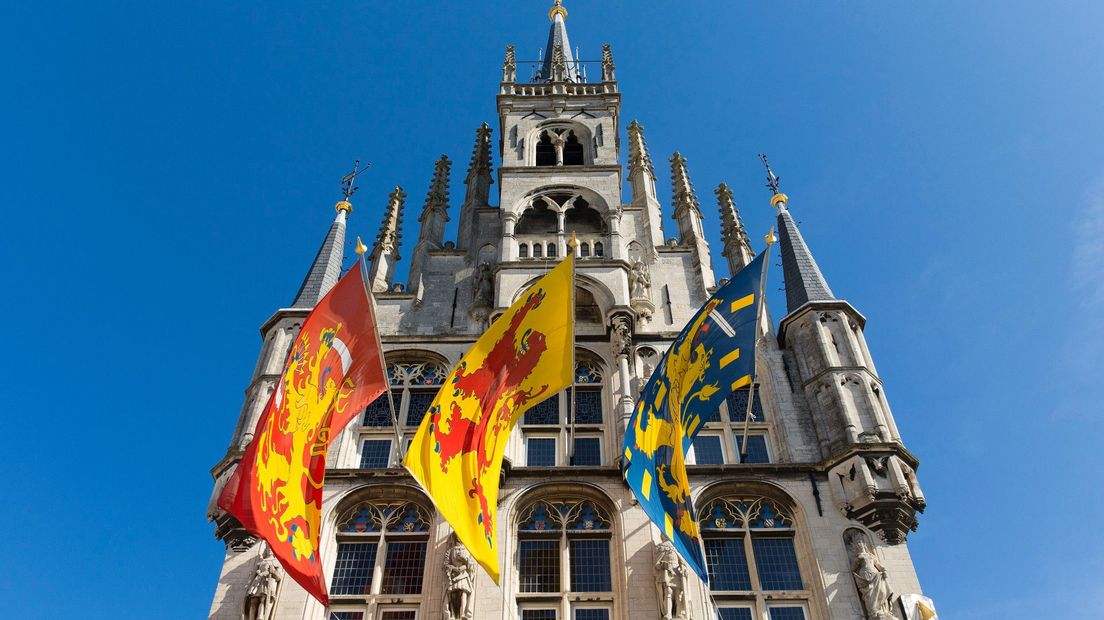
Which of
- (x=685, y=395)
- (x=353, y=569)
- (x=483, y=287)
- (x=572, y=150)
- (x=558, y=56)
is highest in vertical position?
(x=558, y=56)

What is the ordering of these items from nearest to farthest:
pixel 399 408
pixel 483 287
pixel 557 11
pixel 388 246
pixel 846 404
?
pixel 846 404
pixel 399 408
pixel 483 287
pixel 388 246
pixel 557 11

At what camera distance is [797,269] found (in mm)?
25328

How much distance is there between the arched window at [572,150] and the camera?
32938 mm

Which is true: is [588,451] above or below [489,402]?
above

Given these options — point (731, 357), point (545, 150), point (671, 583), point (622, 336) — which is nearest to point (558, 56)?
point (545, 150)

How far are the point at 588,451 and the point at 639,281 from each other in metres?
6.23

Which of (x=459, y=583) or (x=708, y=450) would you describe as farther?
(x=708, y=450)

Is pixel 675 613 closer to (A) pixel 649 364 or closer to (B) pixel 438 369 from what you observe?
(A) pixel 649 364

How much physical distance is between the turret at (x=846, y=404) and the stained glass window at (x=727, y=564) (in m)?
2.38

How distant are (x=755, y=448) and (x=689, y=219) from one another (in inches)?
387

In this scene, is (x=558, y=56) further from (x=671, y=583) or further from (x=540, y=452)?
(x=671, y=583)

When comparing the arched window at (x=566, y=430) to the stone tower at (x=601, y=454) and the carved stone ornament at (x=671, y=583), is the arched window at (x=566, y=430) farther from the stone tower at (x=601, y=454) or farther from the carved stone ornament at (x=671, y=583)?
the carved stone ornament at (x=671, y=583)

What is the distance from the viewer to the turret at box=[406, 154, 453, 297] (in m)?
27.2

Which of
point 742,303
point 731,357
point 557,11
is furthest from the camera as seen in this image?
point 557,11
